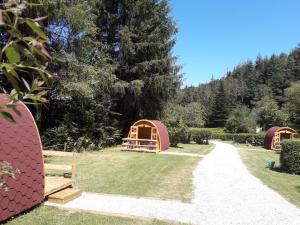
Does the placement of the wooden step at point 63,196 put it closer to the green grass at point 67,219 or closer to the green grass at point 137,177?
the green grass at point 67,219

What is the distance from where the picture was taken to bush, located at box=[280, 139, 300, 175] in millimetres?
14852

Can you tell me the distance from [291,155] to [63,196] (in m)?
11.0

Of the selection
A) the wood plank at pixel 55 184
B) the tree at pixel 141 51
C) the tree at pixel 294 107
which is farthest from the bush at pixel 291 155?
the tree at pixel 294 107

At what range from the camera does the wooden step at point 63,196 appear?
7.96m

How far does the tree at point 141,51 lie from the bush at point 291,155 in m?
14.2

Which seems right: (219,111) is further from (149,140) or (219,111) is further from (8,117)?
(8,117)

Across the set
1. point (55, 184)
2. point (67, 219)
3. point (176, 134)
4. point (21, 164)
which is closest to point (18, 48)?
point (67, 219)

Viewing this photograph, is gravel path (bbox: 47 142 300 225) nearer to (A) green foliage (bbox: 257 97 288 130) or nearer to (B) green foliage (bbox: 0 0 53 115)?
(B) green foliage (bbox: 0 0 53 115)

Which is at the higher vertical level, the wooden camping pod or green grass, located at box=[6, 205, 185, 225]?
the wooden camping pod

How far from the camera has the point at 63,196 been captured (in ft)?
26.3

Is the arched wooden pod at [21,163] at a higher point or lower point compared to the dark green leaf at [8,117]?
lower

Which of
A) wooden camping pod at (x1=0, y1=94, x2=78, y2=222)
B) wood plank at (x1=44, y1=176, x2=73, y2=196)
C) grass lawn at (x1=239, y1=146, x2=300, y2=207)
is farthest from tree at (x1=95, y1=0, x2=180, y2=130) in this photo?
wooden camping pod at (x1=0, y1=94, x2=78, y2=222)

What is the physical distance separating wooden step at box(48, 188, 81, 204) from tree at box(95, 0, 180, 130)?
19009 millimetres

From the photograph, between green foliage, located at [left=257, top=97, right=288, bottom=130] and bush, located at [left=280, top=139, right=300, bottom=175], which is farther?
green foliage, located at [left=257, top=97, right=288, bottom=130]
